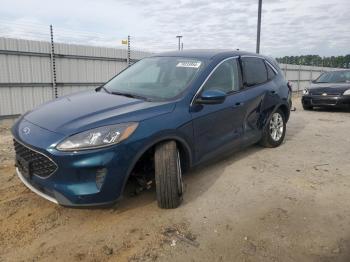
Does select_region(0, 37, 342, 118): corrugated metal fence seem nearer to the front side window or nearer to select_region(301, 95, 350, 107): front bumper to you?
the front side window

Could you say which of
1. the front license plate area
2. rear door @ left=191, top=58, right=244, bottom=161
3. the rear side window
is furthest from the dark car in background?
the front license plate area

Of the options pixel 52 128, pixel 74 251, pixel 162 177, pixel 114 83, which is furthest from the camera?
pixel 114 83

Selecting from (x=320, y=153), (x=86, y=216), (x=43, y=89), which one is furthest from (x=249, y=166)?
(x=43, y=89)

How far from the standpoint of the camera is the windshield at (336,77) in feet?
41.1

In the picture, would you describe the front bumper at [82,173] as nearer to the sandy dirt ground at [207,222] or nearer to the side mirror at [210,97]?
the sandy dirt ground at [207,222]

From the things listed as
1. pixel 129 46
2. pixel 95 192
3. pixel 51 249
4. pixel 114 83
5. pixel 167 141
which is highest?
pixel 129 46

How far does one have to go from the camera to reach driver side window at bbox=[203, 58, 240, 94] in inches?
178

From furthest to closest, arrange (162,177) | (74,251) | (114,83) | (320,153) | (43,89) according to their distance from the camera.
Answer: (43,89)
(320,153)
(114,83)
(162,177)
(74,251)

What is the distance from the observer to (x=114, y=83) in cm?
495

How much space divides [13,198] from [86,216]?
101 centimetres

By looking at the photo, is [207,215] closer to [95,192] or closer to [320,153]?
[95,192]

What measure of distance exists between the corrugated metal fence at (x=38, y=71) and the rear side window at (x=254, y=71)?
664cm

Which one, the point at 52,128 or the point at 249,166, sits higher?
the point at 52,128

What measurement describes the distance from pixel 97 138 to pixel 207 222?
1.37 metres
